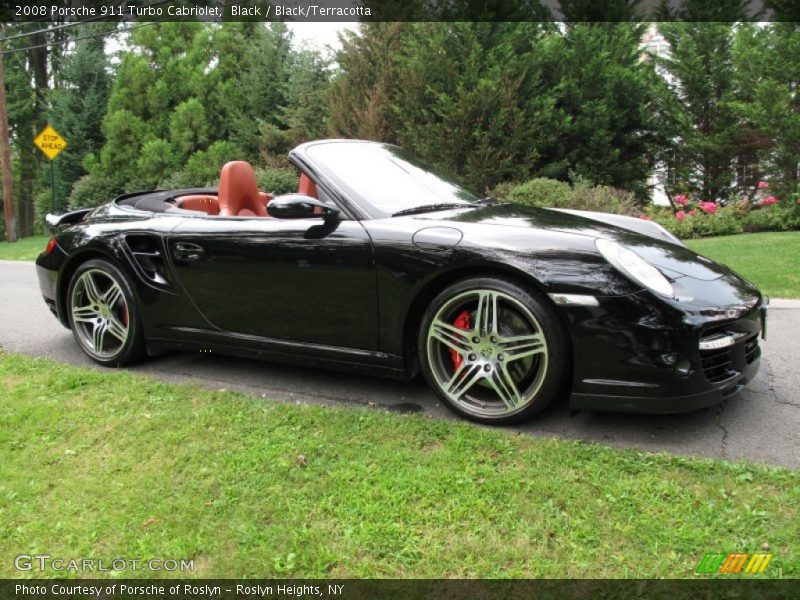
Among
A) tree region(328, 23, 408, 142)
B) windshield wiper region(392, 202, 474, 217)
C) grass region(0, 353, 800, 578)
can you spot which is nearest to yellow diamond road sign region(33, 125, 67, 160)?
tree region(328, 23, 408, 142)

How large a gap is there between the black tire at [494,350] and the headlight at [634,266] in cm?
33

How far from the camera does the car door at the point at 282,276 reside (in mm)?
3244

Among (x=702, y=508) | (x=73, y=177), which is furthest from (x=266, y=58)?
(x=702, y=508)

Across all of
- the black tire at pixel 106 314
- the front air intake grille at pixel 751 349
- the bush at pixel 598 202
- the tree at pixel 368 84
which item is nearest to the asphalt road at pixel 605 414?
the black tire at pixel 106 314

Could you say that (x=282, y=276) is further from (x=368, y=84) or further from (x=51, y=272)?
(x=368, y=84)

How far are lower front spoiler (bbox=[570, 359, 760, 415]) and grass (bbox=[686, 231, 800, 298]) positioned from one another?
13.3 feet

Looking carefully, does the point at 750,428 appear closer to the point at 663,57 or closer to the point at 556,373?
the point at 556,373

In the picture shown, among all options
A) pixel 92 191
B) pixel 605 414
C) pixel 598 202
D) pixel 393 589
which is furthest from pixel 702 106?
pixel 92 191

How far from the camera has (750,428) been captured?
2.94 m

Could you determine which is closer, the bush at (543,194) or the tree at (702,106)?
the bush at (543,194)

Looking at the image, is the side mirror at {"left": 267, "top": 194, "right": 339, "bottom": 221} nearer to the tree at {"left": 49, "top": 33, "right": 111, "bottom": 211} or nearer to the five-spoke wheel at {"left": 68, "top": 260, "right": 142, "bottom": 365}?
the five-spoke wheel at {"left": 68, "top": 260, "right": 142, "bottom": 365}

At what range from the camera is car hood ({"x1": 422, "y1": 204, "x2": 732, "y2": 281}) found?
9.83ft

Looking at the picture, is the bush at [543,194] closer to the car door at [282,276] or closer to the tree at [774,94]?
the tree at [774,94]

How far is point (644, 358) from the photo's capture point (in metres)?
Answer: 2.67
